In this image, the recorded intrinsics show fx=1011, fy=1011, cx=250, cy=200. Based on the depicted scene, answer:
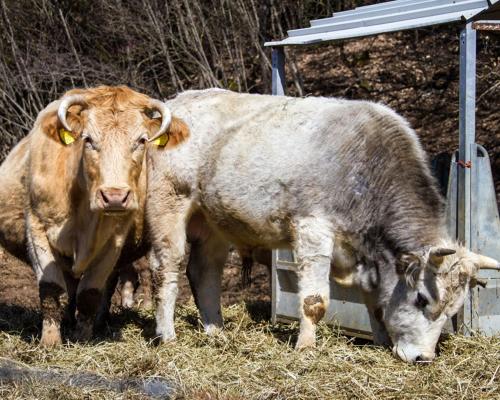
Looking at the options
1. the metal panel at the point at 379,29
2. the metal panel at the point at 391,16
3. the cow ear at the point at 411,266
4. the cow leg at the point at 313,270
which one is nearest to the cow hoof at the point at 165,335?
the cow leg at the point at 313,270

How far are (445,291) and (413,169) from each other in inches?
38.4

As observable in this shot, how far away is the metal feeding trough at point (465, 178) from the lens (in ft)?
25.8

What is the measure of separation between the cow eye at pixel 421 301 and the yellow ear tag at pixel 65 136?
2894 mm

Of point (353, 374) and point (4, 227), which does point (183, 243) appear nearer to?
point (4, 227)

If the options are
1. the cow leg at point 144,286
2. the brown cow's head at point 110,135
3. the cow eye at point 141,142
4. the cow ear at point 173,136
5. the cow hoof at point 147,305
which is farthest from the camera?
the cow leg at point 144,286

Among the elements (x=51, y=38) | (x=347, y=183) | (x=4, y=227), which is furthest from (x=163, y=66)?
(x=347, y=183)

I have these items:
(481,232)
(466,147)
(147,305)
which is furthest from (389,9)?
(147,305)

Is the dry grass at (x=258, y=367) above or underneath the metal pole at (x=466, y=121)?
underneath

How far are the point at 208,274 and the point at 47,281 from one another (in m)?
1.66

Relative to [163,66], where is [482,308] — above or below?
below

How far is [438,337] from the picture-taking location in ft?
24.9

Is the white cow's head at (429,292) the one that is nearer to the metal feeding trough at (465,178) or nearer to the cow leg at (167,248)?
the metal feeding trough at (465,178)

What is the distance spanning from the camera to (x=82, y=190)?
8039 millimetres

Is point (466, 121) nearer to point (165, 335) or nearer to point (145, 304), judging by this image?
point (165, 335)
